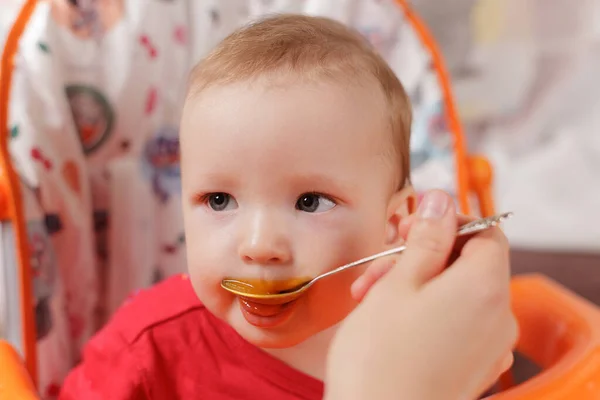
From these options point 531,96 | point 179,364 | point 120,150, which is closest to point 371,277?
point 179,364

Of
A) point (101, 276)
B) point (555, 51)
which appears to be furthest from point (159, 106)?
point (555, 51)

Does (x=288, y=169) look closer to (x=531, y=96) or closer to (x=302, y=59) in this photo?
(x=302, y=59)

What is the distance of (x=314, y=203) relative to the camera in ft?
1.75

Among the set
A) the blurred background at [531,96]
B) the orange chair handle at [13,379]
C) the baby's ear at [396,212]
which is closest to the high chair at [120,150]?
the orange chair handle at [13,379]

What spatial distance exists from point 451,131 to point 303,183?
0.55 metres

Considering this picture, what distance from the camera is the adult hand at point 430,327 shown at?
1.15ft

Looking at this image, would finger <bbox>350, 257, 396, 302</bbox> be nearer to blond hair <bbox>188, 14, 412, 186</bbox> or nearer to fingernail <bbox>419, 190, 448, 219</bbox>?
fingernail <bbox>419, 190, 448, 219</bbox>

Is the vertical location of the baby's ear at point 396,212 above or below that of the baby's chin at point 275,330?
above

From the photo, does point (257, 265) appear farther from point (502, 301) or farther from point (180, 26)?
point (180, 26)

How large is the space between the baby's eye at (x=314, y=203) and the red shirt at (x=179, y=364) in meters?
0.18

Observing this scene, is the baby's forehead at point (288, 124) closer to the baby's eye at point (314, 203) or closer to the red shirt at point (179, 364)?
the baby's eye at point (314, 203)

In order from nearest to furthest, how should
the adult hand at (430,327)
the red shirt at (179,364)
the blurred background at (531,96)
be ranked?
the adult hand at (430,327)
the red shirt at (179,364)
the blurred background at (531,96)

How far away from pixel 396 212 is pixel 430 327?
247mm

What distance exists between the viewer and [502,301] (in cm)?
39
